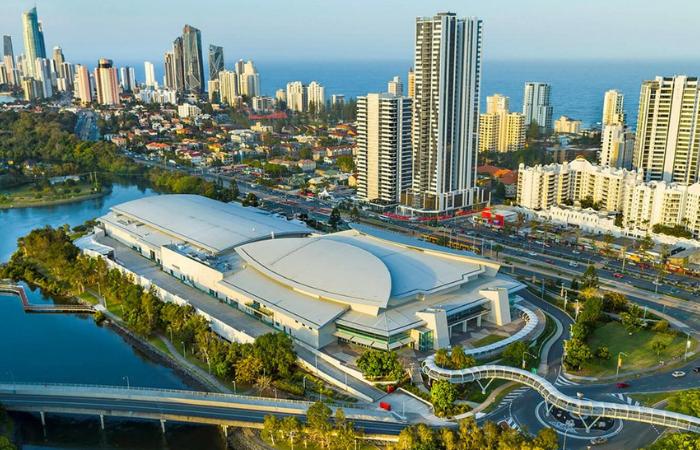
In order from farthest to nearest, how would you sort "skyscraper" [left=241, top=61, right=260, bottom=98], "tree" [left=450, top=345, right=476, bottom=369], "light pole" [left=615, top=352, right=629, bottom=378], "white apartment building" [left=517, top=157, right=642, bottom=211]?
"skyscraper" [left=241, top=61, right=260, bottom=98] → "white apartment building" [left=517, top=157, right=642, bottom=211] → "light pole" [left=615, top=352, right=629, bottom=378] → "tree" [left=450, top=345, right=476, bottom=369]

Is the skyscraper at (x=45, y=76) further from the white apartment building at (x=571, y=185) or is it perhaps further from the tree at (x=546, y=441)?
the tree at (x=546, y=441)

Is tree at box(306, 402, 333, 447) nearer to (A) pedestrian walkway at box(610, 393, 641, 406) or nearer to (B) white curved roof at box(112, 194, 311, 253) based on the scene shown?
(A) pedestrian walkway at box(610, 393, 641, 406)

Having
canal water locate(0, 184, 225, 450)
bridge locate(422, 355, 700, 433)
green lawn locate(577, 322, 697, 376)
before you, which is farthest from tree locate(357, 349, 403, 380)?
green lawn locate(577, 322, 697, 376)

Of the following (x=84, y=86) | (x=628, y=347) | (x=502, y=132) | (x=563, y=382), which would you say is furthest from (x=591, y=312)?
(x=84, y=86)

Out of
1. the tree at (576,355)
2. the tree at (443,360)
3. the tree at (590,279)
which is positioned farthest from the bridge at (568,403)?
the tree at (590,279)

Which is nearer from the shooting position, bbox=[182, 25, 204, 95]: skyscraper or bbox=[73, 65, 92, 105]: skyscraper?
bbox=[73, 65, 92, 105]: skyscraper
